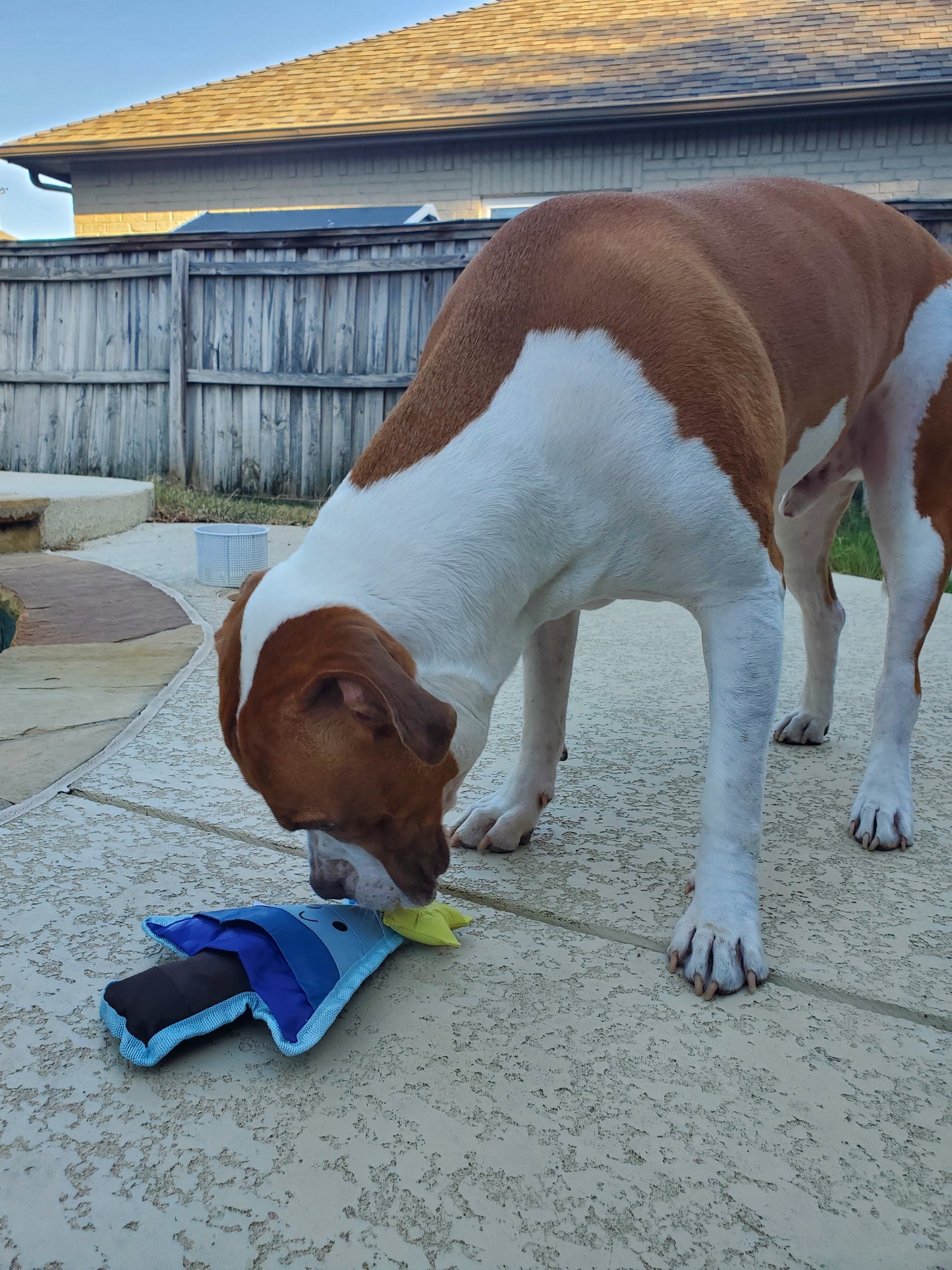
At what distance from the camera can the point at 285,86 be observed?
44.6ft

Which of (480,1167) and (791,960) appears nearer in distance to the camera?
(480,1167)

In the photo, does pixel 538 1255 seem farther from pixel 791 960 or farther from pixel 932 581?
pixel 932 581

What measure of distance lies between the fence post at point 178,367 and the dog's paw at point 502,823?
8218 mm

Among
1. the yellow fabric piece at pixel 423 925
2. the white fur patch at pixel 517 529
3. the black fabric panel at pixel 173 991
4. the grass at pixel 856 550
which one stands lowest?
the grass at pixel 856 550

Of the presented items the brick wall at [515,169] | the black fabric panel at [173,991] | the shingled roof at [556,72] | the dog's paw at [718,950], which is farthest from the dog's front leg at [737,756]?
the shingled roof at [556,72]

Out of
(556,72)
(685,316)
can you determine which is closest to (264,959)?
(685,316)

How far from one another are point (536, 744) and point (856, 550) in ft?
18.0

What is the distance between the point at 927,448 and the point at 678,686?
4.98 feet

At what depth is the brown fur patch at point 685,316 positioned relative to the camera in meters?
1.85

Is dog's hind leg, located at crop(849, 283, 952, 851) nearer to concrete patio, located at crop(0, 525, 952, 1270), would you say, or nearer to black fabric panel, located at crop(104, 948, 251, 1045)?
concrete patio, located at crop(0, 525, 952, 1270)

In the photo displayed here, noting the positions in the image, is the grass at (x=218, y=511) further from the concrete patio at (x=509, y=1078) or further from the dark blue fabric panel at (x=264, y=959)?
the dark blue fabric panel at (x=264, y=959)

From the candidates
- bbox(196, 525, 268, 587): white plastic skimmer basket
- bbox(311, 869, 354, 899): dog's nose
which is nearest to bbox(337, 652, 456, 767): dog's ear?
bbox(311, 869, 354, 899): dog's nose

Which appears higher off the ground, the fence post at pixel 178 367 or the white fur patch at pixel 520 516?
the white fur patch at pixel 520 516

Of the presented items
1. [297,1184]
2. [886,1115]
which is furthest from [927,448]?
[297,1184]
